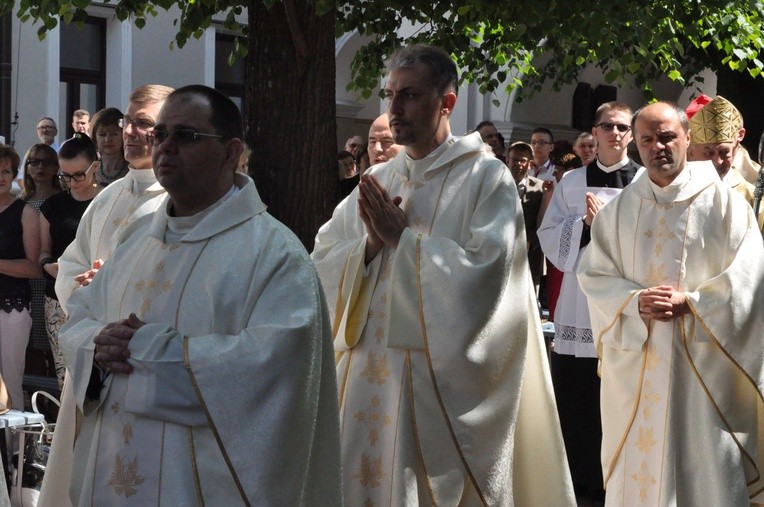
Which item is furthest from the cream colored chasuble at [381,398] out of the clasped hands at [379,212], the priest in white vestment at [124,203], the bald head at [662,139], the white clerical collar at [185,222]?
the white clerical collar at [185,222]

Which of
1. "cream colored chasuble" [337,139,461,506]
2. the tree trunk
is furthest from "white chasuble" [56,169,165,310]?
the tree trunk

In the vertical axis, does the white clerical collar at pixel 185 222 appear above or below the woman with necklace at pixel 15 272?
above

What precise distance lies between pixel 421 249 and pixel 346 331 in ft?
1.59

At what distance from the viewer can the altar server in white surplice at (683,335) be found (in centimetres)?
635

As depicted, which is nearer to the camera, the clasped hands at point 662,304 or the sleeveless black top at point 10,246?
the clasped hands at point 662,304

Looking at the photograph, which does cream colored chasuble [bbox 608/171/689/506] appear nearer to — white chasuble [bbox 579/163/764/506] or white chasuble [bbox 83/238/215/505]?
white chasuble [bbox 579/163/764/506]

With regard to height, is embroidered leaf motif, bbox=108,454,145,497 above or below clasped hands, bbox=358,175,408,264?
below

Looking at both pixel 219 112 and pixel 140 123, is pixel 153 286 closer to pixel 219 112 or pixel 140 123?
pixel 219 112

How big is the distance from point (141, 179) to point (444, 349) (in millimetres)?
1553

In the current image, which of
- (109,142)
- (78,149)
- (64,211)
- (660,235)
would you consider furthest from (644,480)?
(64,211)

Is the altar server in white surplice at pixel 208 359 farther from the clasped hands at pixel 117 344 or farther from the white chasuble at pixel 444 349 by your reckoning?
the white chasuble at pixel 444 349

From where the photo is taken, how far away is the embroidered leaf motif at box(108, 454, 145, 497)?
12.8 ft

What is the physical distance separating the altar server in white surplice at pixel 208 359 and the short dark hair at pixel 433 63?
1.53m

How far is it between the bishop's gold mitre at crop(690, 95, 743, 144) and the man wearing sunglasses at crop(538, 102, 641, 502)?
0.49 metres
